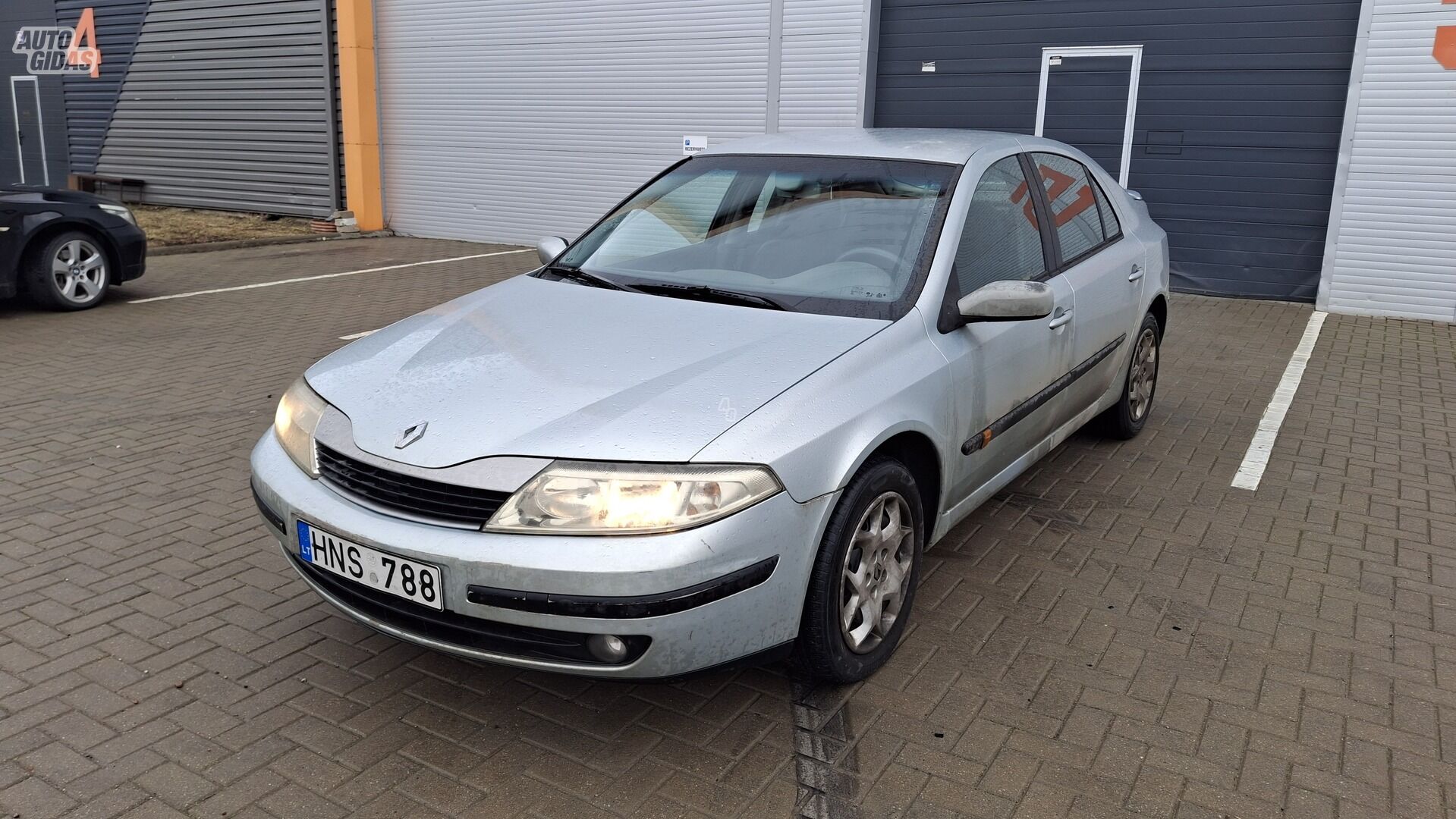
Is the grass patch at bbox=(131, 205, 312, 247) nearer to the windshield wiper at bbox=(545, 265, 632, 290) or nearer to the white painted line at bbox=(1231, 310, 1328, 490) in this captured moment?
the windshield wiper at bbox=(545, 265, 632, 290)

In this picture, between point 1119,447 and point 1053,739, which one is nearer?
point 1053,739

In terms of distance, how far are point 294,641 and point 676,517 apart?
1.62 meters

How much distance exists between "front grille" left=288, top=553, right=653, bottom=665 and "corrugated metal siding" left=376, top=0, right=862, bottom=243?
9.78 meters

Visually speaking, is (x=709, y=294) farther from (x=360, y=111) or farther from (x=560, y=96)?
(x=360, y=111)

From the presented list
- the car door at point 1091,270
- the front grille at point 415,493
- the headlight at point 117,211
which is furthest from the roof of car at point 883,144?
the headlight at point 117,211

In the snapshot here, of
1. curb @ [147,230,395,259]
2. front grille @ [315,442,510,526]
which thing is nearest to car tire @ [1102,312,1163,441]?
front grille @ [315,442,510,526]

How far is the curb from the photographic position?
12773 mm

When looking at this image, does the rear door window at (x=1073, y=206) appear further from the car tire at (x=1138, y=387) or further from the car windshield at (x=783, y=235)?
the car windshield at (x=783, y=235)

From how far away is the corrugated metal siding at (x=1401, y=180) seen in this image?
9.07m

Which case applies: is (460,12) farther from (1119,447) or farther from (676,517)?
(676,517)

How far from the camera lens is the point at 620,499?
104 inches

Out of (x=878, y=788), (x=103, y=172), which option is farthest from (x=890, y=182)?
(x=103, y=172)

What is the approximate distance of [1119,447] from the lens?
18.6 ft

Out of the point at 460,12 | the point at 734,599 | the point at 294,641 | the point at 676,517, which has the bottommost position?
the point at 294,641
